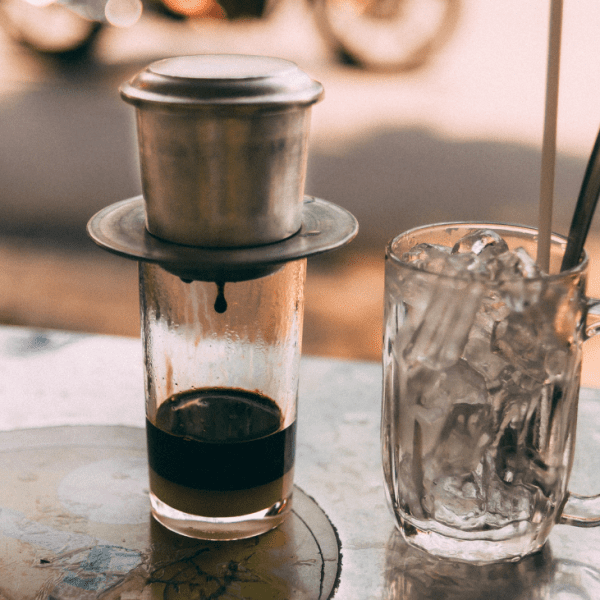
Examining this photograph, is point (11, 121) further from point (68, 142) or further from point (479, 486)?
point (479, 486)

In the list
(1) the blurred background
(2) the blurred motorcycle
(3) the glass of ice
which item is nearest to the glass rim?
(3) the glass of ice

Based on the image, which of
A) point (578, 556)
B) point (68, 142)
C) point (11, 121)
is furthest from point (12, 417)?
point (11, 121)

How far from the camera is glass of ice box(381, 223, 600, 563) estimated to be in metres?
0.47

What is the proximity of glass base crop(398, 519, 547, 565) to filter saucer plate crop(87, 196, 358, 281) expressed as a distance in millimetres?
216

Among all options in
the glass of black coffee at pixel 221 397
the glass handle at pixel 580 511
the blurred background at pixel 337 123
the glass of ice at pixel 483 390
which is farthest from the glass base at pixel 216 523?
the blurred background at pixel 337 123

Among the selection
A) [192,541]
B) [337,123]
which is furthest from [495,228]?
[337,123]

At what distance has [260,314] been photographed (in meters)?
0.54

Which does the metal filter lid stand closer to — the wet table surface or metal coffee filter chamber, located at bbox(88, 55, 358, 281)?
metal coffee filter chamber, located at bbox(88, 55, 358, 281)

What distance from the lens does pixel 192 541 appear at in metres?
0.55

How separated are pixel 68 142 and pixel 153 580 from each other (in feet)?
8.74

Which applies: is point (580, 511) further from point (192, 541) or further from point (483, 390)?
point (192, 541)

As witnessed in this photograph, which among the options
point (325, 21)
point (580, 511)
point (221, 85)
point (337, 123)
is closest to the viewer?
point (221, 85)

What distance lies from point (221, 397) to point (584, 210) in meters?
0.28

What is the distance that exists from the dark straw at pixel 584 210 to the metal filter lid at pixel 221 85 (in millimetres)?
173
